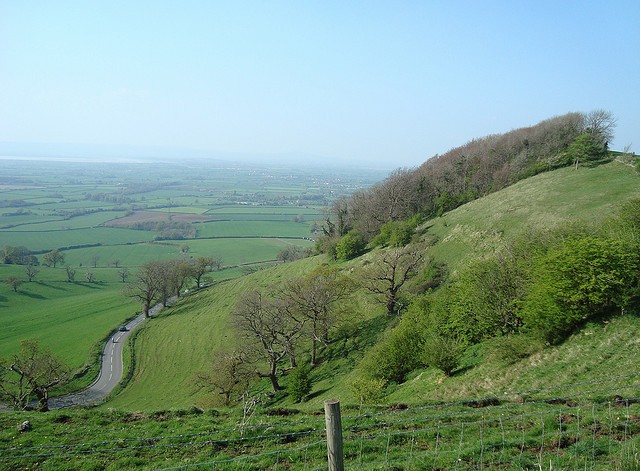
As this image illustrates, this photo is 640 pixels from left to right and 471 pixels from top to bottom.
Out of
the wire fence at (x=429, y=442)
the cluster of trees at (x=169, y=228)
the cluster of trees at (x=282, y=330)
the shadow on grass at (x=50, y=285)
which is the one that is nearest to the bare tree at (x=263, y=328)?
the cluster of trees at (x=282, y=330)

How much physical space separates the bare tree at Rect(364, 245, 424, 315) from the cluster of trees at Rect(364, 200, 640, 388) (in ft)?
30.7

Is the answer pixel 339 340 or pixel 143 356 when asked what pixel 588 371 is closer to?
pixel 339 340

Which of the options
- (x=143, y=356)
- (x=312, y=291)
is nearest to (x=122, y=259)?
(x=143, y=356)

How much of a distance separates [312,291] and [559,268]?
2400cm

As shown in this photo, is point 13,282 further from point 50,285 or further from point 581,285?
point 581,285

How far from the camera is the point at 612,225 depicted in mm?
22891

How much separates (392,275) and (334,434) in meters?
35.0

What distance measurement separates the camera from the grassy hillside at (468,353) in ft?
61.6

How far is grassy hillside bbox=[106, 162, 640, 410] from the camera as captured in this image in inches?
739

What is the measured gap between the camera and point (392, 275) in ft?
131

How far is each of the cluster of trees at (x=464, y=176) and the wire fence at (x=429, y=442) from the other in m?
50.5

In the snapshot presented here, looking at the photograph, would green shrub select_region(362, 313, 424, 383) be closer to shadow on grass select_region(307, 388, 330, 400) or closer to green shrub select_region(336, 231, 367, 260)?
shadow on grass select_region(307, 388, 330, 400)

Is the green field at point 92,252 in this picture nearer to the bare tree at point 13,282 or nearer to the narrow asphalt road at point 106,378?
the bare tree at point 13,282

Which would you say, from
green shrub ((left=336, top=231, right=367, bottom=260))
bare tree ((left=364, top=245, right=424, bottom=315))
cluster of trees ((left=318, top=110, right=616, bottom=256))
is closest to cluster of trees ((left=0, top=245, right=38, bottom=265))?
cluster of trees ((left=318, top=110, right=616, bottom=256))
